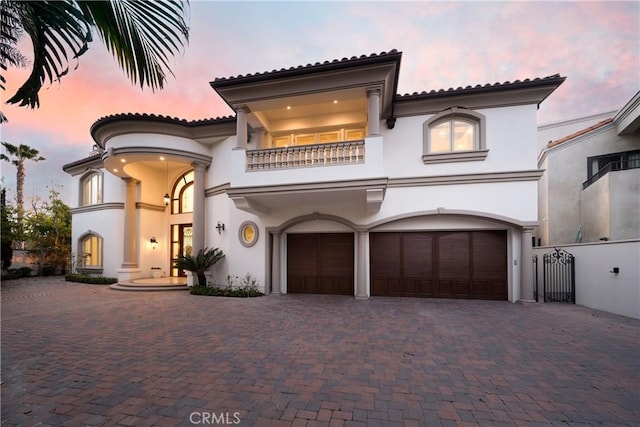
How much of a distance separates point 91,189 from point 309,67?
1438 centimetres

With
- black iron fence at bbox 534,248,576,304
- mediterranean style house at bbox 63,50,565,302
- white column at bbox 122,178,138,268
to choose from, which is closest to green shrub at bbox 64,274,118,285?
white column at bbox 122,178,138,268

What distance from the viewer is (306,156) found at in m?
8.00

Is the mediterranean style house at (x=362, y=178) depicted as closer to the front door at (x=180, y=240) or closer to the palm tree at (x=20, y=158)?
the front door at (x=180, y=240)

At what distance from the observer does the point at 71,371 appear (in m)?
3.73

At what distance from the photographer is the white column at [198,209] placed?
410 inches

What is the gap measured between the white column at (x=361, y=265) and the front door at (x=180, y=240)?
8.54m

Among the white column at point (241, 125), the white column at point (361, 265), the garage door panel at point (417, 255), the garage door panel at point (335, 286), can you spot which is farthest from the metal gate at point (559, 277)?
the white column at point (241, 125)

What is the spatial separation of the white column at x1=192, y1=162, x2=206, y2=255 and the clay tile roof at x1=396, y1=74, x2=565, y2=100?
799cm

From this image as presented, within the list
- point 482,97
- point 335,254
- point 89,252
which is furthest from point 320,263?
point 89,252

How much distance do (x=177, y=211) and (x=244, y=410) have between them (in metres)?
12.5

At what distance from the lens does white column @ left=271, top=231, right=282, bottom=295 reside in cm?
945

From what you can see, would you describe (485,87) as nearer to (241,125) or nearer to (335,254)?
(335,254)

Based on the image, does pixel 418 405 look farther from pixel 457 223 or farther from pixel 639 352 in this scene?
pixel 457 223

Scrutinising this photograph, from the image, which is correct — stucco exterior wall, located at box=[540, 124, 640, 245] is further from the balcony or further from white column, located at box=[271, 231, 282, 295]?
white column, located at box=[271, 231, 282, 295]
